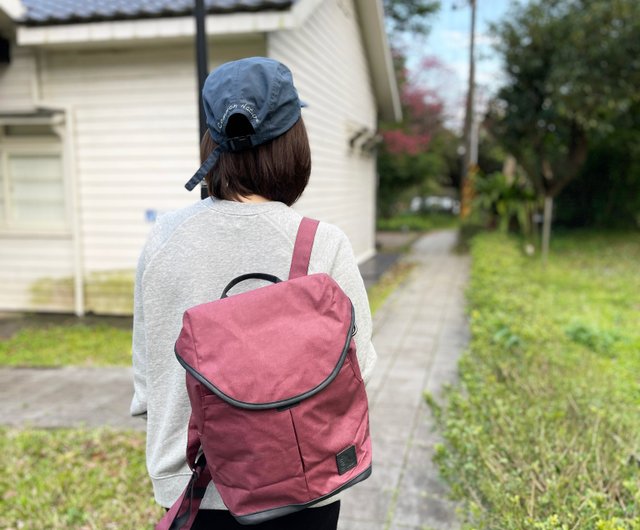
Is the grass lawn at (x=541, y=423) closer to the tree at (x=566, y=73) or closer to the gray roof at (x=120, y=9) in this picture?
the gray roof at (x=120, y=9)

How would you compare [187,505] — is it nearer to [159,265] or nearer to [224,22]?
[159,265]

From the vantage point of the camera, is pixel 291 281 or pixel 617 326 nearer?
pixel 291 281

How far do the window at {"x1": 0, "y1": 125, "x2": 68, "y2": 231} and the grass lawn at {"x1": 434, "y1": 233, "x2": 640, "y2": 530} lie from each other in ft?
16.6

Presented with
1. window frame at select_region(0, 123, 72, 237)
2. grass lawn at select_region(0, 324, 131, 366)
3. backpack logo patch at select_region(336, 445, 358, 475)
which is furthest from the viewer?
window frame at select_region(0, 123, 72, 237)

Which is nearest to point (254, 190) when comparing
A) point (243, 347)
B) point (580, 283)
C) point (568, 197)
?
point (243, 347)

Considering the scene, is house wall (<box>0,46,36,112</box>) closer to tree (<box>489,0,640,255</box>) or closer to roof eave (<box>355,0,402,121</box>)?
roof eave (<box>355,0,402,121</box>)

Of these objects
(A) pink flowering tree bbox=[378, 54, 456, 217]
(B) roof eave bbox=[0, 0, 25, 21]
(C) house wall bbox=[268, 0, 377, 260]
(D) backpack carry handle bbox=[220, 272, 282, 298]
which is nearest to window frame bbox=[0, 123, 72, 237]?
(B) roof eave bbox=[0, 0, 25, 21]

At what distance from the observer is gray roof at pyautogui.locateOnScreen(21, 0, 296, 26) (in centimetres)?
548

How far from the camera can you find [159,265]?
1.29m

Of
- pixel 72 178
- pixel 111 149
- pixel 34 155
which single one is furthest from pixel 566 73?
pixel 34 155

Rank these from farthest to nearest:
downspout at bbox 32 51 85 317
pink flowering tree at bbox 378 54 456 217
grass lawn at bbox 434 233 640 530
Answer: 1. pink flowering tree at bbox 378 54 456 217
2. downspout at bbox 32 51 85 317
3. grass lawn at bbox 434 233 640 530

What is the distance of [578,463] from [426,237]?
1758 centimetres

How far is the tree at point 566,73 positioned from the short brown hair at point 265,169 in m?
10.3

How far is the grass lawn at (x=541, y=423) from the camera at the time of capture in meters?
2.10
